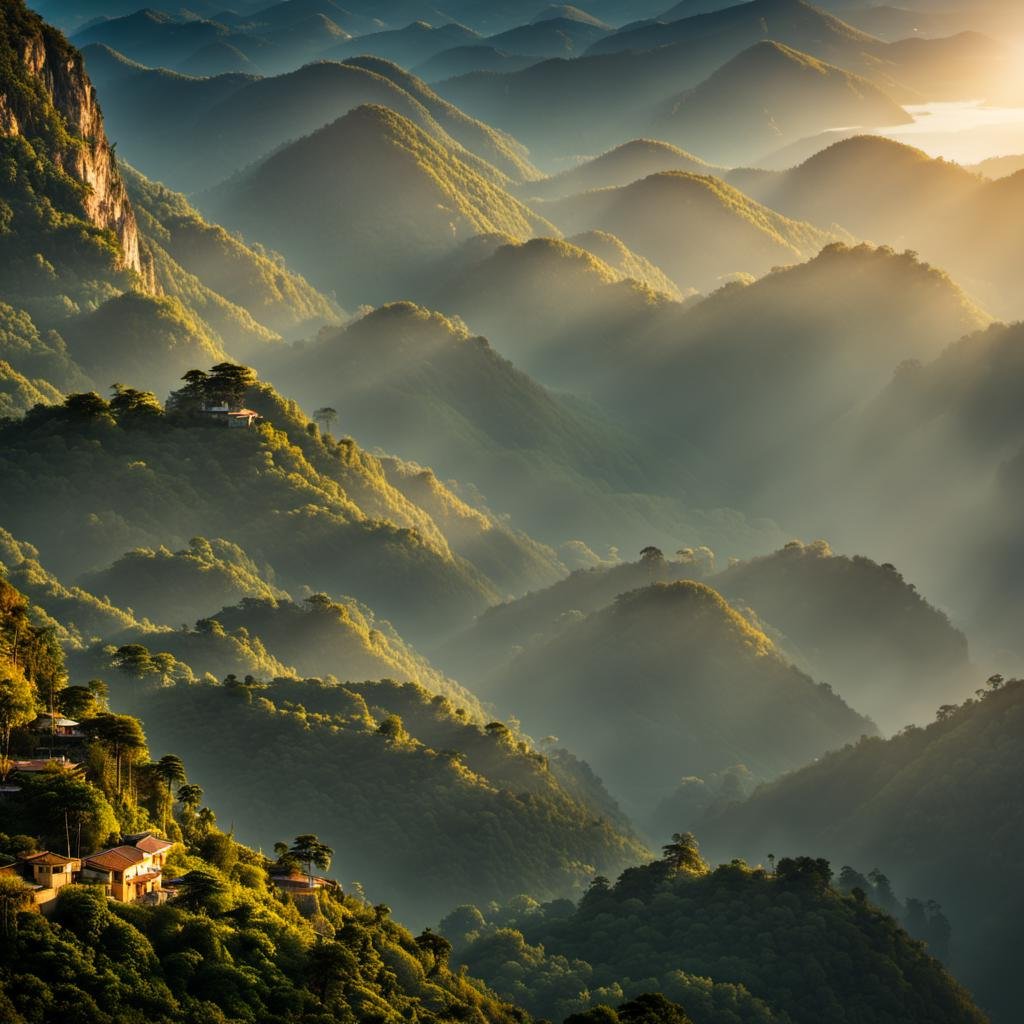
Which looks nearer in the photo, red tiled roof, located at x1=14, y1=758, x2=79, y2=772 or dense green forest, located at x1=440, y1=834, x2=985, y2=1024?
red tiled roof, located at x1=14, y1=758, x2=79, y2=772

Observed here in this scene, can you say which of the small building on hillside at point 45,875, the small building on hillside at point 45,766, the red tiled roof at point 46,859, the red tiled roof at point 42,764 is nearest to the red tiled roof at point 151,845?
the small building on hillside at point 45,766

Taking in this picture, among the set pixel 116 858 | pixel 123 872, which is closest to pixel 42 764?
pixel 116 858

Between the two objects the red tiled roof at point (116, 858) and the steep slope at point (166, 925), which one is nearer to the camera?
the steep slope at point (166, 925)

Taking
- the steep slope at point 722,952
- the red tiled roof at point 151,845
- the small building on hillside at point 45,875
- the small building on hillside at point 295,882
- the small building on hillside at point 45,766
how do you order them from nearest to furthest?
1. the small building on hillside at point 45,875
2. the red tiled roof at point 151,845
3. the small building on hillside at point 45,766
4. the small building on hillside at point 295,882
5. the steep slope at point 722,952

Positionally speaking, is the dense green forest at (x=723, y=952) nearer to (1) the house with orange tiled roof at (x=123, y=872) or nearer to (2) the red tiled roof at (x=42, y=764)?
(2) the red tiled roof at (x=42, y=764)

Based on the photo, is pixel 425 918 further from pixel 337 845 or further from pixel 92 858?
pixel 92 858

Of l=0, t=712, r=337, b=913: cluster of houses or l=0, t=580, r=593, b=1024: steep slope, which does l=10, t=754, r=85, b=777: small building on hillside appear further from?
l=0, t=580, r=593, b=1024: steep slope

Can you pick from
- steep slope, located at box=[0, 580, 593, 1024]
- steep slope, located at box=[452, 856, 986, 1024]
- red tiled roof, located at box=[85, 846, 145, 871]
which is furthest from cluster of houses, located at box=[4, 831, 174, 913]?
steep slope, located at box=[452, 856, 986, 1024]

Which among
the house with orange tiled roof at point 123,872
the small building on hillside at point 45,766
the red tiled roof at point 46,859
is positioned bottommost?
the red tiled roof at point 46,859
